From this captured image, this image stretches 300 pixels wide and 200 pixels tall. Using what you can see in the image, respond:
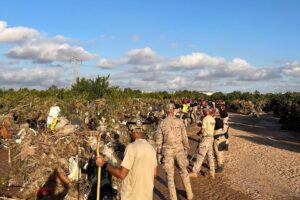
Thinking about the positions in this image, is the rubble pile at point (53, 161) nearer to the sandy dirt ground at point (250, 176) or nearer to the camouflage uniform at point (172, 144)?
the camouflage uniform at point (172, 144)

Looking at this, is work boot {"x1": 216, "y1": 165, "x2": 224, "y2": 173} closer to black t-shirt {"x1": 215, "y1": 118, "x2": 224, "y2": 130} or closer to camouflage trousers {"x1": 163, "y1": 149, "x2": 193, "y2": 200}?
black t-shirt {"x1": 215, "y1": 118, "x2": 224, "y2": 130}

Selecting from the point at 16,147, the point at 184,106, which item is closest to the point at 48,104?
the point at 184,106

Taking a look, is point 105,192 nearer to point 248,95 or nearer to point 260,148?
point 260,148

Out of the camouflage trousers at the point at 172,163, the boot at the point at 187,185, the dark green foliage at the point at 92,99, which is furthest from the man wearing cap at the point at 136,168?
the dark green foliage at the point at 92,99

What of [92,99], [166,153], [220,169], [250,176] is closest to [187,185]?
[166,153]

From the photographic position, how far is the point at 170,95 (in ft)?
203

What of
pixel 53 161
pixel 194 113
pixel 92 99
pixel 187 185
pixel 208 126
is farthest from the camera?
pixel 92 99

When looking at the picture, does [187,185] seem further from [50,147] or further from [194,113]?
[194,113]

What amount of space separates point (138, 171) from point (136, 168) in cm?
5

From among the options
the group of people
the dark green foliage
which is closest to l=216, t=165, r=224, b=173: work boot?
the group of people

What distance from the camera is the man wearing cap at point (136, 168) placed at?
5.55 metres

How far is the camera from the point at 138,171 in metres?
5.61

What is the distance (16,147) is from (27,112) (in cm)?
592

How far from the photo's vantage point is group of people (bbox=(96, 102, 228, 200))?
5.60 metres
